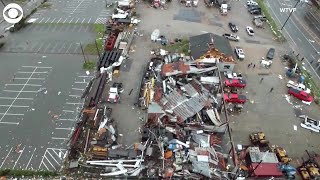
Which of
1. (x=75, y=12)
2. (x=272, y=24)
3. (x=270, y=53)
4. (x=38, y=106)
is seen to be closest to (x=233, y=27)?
(x=272, y=24)

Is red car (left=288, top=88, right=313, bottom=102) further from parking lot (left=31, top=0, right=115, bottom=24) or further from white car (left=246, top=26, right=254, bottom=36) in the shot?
parking lot (left=31, top=0, right=115, bottom=24)

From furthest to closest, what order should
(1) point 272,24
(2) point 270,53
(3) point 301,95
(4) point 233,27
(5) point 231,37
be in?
(1) point 272,24, (4) point 233,27, (5) point 231,37, (2) point 270,53, (3) point 301,95

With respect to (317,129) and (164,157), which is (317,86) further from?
(164,157)

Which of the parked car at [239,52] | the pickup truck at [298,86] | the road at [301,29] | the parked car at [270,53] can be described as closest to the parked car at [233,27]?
the parked car at [239,52]

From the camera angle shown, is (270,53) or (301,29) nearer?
(270,53)

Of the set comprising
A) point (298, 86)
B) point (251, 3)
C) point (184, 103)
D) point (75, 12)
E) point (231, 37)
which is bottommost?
point (298, 86)

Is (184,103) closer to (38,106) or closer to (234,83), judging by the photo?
(234,83)
